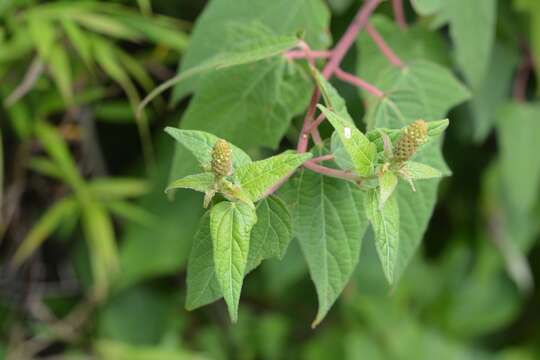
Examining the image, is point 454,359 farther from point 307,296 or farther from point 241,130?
point 241,130

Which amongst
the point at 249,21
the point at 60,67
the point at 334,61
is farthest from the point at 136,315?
the point at 334,61

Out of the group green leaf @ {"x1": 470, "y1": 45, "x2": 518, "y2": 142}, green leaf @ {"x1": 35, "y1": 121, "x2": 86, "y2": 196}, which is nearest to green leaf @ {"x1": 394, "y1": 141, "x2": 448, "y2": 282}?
green leaf @ {"x1": 470, "y1": 45, "x2": 518, "y2": 142}

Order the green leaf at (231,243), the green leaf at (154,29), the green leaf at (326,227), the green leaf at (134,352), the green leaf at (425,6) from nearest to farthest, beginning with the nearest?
1. the green leaf at (231,243)
2. the green leaf at (326,227)
3. the green leaf at (425,6)
4. the green leaf at (154,29)
5. the green leaf at (134,352)

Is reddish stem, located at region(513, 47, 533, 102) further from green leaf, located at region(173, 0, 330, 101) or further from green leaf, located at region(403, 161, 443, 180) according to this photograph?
green leaf, located at region(403, 161, 443, 180)

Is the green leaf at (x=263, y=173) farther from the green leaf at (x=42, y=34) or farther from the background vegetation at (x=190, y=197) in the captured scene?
the green leaf at (x=42, y=34)

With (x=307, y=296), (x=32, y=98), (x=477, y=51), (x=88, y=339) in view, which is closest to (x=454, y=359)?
(x=307, y=296)

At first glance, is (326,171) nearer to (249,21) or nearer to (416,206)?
(416,206)

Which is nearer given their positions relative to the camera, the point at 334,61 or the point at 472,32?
the point at 334,61

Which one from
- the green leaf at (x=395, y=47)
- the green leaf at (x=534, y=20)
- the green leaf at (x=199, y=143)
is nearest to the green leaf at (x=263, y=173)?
the green leaf at (x=199, y=143)
